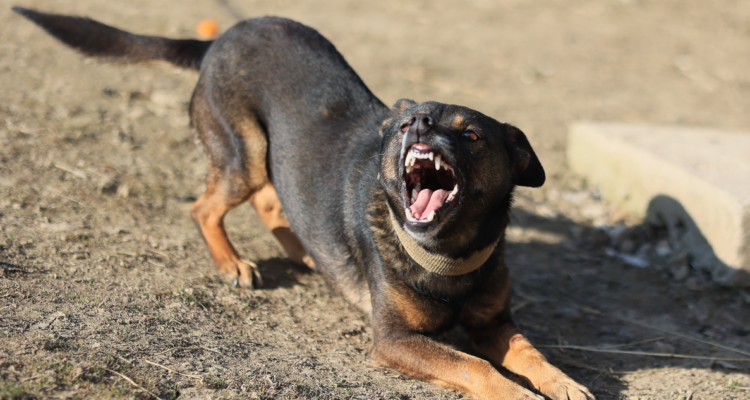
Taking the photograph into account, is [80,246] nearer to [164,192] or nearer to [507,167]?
[164,192]

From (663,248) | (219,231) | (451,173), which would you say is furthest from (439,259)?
(663,248)

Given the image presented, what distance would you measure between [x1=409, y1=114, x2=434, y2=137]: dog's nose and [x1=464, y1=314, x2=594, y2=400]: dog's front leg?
1.37 meters

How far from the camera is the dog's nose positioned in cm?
310

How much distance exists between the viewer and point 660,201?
221 inches

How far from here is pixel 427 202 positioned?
330cm

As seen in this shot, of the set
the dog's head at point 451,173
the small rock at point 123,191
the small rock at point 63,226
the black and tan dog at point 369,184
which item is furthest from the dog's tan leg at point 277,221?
the dog's head at point 451,173

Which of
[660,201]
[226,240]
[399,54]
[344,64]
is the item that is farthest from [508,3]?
[226,240]

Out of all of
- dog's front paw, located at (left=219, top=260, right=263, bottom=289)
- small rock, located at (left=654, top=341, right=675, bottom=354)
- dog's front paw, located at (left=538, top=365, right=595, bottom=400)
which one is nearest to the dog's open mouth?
dog's front paw, located at (left=538, top=365, right=595, bottom=400)

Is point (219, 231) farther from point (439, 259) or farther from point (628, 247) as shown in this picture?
point (628, 247)

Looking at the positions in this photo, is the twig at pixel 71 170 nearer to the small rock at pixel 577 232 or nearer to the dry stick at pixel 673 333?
the dry stick at pixel 673 333

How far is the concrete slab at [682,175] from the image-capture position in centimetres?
487

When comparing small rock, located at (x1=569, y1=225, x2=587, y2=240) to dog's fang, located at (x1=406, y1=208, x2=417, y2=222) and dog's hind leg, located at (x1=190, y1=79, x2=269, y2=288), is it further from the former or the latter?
dog's fang, located at (x1=406, y1=208, x2=417, y2=222)

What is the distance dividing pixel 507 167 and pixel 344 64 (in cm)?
155

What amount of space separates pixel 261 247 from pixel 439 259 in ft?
6.64
